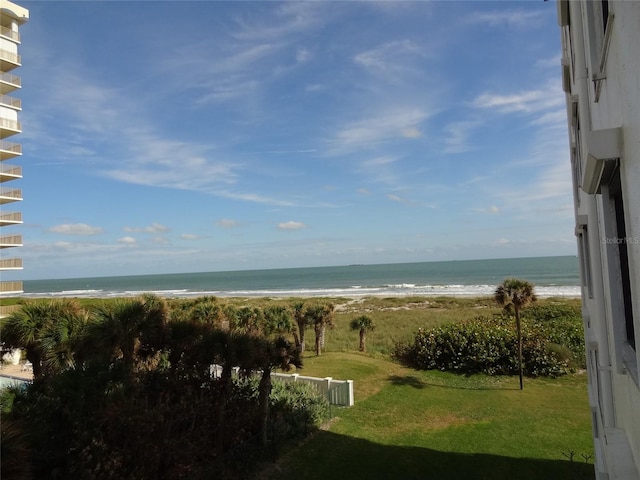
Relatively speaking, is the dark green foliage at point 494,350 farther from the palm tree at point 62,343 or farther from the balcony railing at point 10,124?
the balcony railing at point 10,124

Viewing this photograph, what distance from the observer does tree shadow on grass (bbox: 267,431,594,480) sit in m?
10.5

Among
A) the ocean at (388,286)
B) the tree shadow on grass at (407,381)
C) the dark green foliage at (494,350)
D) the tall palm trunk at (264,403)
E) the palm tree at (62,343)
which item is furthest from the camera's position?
the ocean at (388,286)

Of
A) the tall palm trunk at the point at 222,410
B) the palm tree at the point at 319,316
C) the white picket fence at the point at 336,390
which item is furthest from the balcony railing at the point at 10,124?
the tall palm trunk at the point at 222,410

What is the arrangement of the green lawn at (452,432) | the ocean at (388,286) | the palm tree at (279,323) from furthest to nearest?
the ocean at (388,286), the palm tree at (279,323), the green lawn at (452,432)

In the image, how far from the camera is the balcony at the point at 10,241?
32.8 metres

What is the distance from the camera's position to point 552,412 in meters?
15.0

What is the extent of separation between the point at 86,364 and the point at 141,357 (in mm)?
4089

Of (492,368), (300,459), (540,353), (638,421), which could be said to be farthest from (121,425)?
(540,353)

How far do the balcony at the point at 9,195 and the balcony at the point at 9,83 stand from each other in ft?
28.2

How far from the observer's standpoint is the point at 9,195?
33.6 m

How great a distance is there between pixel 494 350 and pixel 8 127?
1535 inches

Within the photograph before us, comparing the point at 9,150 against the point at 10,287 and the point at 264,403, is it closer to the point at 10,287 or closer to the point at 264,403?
the point at 10,287

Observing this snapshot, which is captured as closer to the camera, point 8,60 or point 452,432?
point 452,432

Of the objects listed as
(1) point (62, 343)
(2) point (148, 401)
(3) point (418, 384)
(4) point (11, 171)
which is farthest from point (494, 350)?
(4) point (11, 171)
